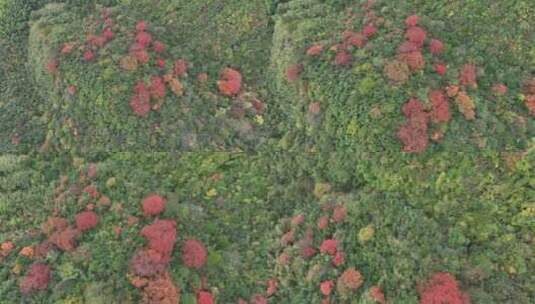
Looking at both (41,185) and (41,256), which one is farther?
(41,185)

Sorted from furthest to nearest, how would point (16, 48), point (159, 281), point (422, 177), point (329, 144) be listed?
point (16, 48)
point (329, 144)
point (422, 177)
point (159, 281)

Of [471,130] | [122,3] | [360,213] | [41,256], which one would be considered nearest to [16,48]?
[122,3]

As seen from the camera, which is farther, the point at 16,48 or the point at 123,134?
the point at 16,48

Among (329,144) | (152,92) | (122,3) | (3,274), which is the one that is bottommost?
(3,274)

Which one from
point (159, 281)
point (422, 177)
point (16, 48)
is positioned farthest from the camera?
point (16, 48)

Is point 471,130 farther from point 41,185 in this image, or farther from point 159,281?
point 41,185

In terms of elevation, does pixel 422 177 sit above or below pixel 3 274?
above

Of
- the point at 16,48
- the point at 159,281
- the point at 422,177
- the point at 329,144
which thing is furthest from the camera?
the point at 16,48

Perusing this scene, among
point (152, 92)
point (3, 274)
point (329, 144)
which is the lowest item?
point (3, 274)

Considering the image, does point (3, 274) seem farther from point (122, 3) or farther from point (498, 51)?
point (498, 51)

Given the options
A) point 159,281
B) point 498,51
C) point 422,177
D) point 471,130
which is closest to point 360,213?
point 422,177
